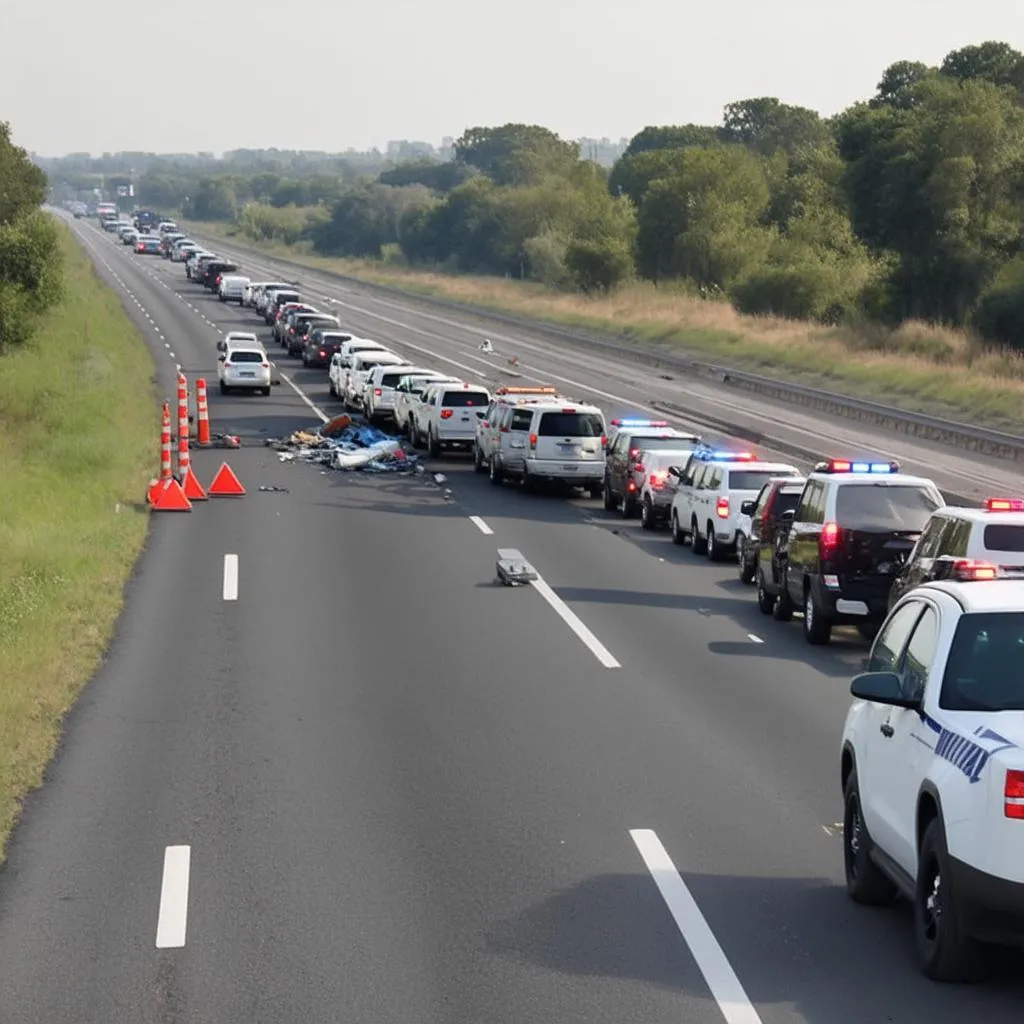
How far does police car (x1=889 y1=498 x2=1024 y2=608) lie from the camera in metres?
16.8

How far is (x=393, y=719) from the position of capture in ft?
50.4

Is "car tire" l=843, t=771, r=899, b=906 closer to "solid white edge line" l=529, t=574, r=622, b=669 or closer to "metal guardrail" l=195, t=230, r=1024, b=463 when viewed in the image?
"solid white edge line" l=529, t=574, r=622, b=669

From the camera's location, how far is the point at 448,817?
12.2m

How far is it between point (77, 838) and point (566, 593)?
12263 mm

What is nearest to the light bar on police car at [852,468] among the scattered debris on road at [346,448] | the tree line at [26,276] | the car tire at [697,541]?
the car tire at [697,541]

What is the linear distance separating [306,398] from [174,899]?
44.6 meters

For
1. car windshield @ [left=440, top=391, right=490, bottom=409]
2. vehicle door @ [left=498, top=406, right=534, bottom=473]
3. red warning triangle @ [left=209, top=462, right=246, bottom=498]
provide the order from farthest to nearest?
car windshield @ [left=440, top=391, right=490, bottom=409] → vehicle door @ [left=498, top=406, right=534, bottom=473] → red warning triangle @ [left=209, top=462, right=246, bottom=498]

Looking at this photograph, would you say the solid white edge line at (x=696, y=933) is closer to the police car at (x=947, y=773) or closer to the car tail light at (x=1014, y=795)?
the police car at (x=947, y=773)

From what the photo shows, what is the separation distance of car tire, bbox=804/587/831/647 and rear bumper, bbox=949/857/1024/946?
12196 millimetres

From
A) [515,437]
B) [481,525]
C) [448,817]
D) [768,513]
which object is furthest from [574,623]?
[515,437]

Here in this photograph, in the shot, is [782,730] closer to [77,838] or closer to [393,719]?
[393,719]

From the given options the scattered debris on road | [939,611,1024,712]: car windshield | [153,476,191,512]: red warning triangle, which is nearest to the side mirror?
[939,611,1024,712]: car windshield

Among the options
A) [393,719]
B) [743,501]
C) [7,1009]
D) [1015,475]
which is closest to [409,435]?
[1015,475]

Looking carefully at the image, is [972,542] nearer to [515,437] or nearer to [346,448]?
[515,437]
